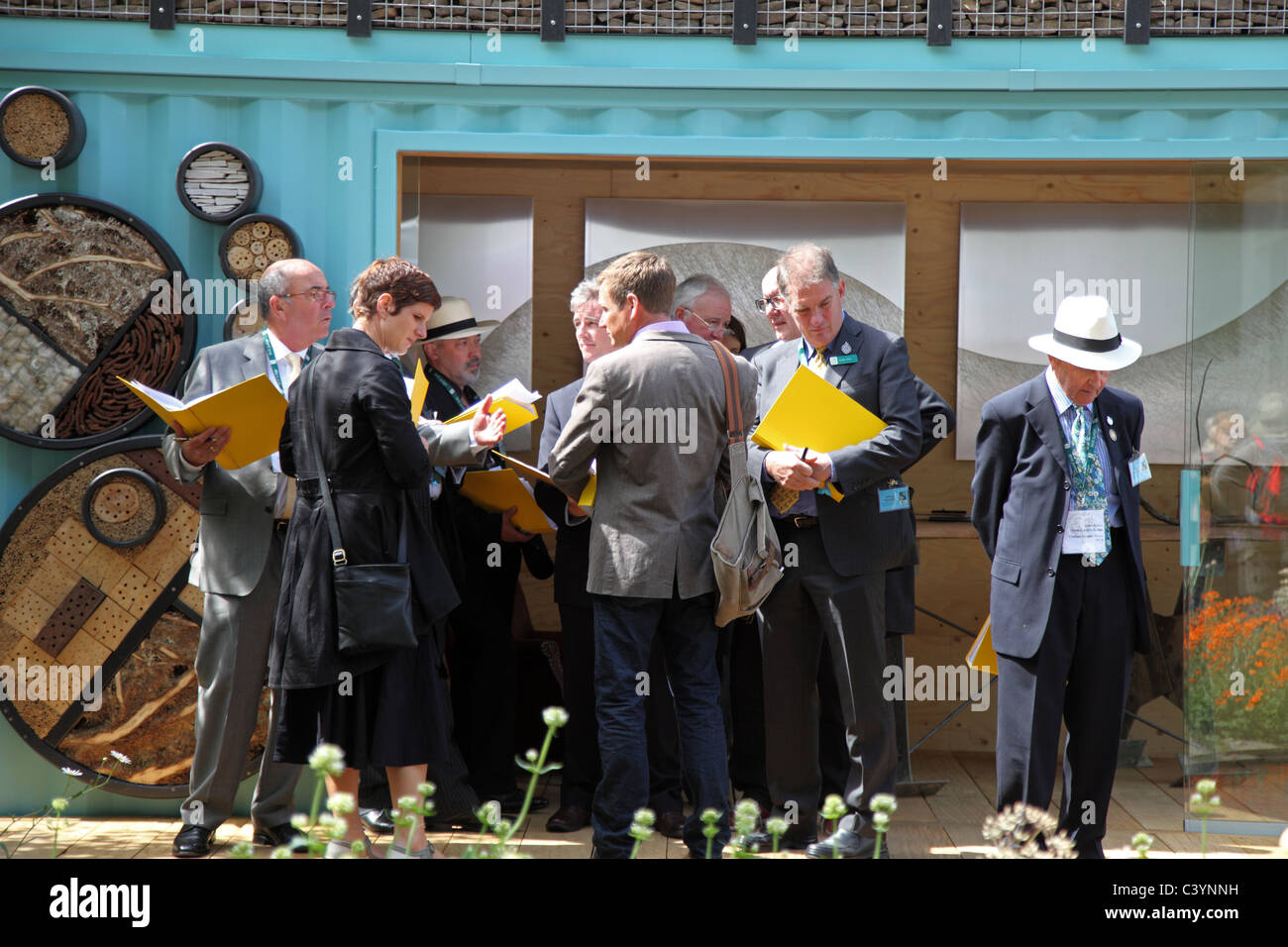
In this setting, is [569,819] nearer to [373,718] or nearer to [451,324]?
[373,718]

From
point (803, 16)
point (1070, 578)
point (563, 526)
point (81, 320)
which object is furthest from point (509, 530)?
point (803, 16)

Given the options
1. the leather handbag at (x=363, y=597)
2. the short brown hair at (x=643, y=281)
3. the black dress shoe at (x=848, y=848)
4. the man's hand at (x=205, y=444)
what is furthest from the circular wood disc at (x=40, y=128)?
the black dress shoe at (x=848, y=848)

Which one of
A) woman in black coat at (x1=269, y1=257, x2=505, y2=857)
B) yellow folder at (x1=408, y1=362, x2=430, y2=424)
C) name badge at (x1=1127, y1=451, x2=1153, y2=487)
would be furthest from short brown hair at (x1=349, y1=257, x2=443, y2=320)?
name badge at (x1=1127, y1=451, x2=1153, y2=487)

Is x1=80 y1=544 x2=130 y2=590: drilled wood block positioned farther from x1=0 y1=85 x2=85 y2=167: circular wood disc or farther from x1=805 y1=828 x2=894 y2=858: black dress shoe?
x1=805 y1=828 x2=894 y2=858: black dress shoe

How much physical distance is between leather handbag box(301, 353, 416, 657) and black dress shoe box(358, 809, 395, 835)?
1.18m

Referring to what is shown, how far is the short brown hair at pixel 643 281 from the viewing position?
12.1 feet

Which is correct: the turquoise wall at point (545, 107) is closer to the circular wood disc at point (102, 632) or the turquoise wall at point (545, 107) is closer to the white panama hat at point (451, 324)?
the circular wood disc at point (102, 632)

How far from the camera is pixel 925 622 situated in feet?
20.4

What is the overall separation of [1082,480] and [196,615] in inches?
125

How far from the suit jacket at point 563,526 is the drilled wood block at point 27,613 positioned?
187 cm

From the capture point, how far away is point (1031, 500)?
371 cm

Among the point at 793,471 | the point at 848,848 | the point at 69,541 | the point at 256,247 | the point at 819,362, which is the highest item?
the point at 256,247

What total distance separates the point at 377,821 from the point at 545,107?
9.02 ft

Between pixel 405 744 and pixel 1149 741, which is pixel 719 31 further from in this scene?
pixel 1149 741
